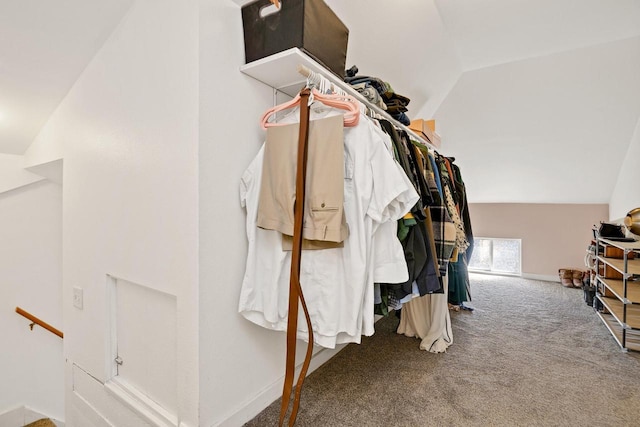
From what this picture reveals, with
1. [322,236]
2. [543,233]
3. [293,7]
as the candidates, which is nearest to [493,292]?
[543,233]

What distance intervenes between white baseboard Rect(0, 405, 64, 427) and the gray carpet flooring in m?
2.35

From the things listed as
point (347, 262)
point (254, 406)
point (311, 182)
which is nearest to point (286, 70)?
point (311, 182)

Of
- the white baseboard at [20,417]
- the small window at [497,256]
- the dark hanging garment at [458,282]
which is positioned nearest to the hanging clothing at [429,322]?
the dark hanging garment at [458,282]

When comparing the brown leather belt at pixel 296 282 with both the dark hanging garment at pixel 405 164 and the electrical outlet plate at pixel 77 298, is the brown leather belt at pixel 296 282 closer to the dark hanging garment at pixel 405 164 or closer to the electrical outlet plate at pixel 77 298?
the dark hanging garment at pixel 405 164

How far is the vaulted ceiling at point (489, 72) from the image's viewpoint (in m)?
1.38

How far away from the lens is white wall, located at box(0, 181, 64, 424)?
228 centimetres

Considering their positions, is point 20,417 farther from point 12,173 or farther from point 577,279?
point 577,279

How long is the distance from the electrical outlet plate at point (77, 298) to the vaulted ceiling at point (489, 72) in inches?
39.9

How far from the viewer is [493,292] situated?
12.0 feet

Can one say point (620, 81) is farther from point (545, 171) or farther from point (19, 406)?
point (19, 406)

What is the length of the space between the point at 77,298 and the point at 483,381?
225 cm

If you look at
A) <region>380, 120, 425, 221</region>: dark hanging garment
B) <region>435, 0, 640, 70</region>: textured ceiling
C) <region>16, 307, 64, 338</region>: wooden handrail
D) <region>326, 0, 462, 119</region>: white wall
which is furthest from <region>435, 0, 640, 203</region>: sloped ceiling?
<region>16, 307, 64, 338</region>: wooden handrail

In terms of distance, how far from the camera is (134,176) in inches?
53.1

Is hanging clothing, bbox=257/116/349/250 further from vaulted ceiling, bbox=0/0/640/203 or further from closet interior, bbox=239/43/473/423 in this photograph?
vaulted ceiling, bbox=0/0/640/203
